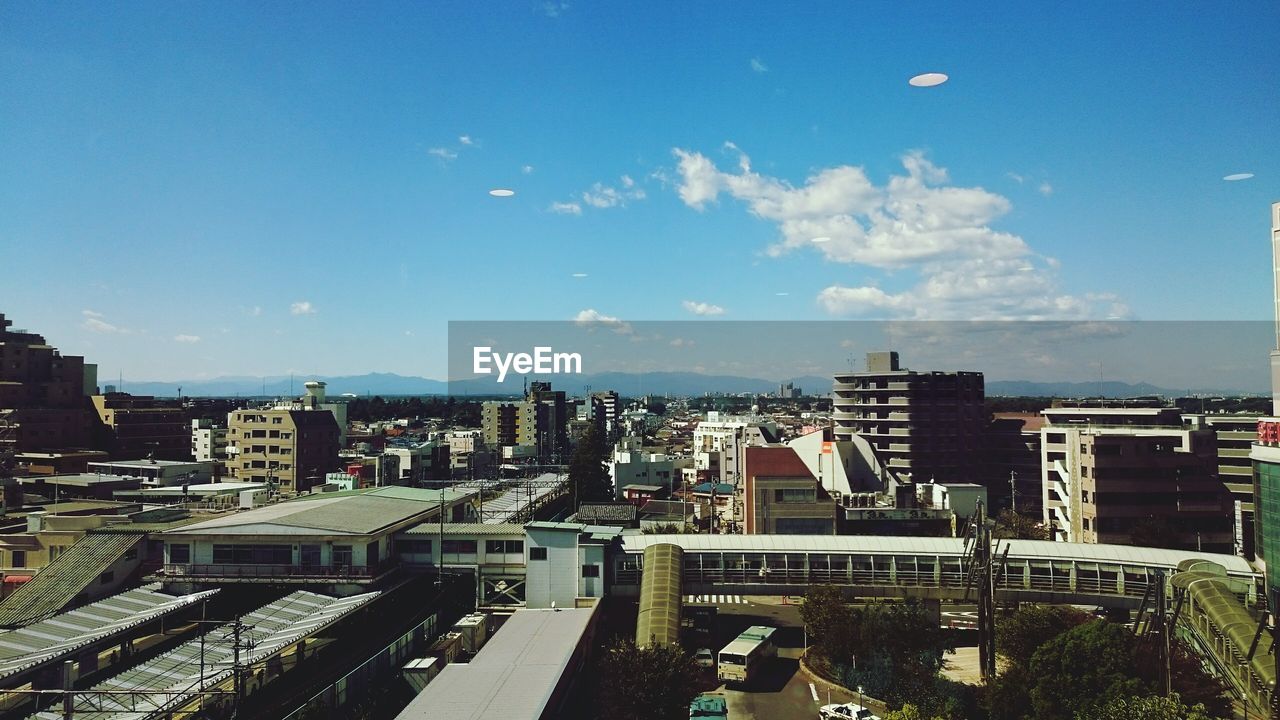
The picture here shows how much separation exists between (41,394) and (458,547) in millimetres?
54544

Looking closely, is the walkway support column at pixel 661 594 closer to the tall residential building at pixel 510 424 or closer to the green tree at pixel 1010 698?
the green tree at pixel 1010 698

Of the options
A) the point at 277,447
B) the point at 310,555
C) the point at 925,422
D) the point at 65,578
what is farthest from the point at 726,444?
the point at 65,578

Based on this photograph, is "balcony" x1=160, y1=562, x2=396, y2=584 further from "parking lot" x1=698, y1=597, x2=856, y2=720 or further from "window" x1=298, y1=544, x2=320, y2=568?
"parking lot" x1=698, y1=597, x2=856, y2=720

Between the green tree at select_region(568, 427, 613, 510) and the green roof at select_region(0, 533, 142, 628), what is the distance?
28471mm

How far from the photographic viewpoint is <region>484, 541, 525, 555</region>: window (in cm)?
2172

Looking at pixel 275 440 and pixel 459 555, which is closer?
pixel 459 555

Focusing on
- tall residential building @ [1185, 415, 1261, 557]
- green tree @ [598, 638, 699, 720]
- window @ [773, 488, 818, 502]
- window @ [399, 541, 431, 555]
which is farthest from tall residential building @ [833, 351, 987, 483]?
green tree @ [598, 638, 699, 720]

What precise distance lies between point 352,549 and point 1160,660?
63.7 ft

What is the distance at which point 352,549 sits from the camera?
69.5 ft

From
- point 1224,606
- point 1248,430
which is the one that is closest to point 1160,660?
point 1224,606

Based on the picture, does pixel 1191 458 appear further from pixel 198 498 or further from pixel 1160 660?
pixel 198 498

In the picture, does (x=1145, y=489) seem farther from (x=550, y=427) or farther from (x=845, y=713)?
(x=550, y=427)

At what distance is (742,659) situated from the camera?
18.3m

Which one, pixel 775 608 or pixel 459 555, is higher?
pixel 459 555
